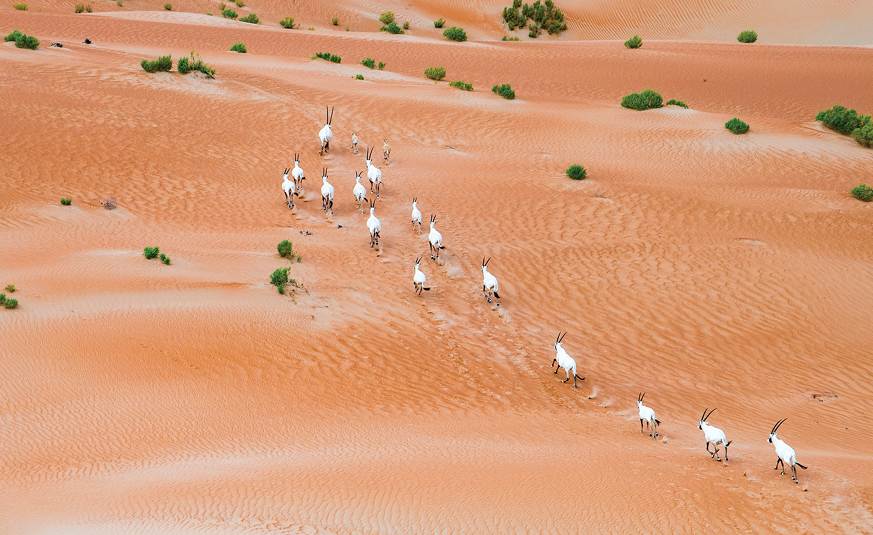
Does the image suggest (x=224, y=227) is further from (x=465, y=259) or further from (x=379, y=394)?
(x=379, y=394)

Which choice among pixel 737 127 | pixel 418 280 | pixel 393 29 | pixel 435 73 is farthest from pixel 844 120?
pixel 393 29

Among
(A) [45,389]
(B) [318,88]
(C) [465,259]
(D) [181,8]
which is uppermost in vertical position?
(D) [181,8]

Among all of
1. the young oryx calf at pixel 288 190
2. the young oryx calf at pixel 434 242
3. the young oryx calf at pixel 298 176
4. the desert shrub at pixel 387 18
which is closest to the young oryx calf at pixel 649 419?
the young oryx calf at pixel 434 242

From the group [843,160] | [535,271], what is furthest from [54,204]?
[843,160]

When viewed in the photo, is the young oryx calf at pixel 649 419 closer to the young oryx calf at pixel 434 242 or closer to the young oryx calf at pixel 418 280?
the young oryx calf at pixel 418 280

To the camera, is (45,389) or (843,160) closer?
(45,389)

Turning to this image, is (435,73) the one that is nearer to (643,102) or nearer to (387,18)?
(643,102)

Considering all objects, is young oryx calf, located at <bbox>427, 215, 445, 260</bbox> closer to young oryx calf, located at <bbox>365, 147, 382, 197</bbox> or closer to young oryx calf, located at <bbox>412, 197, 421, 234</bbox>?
young oryx calf, located at <bbox>412, 197, 421, 234</bbox>
